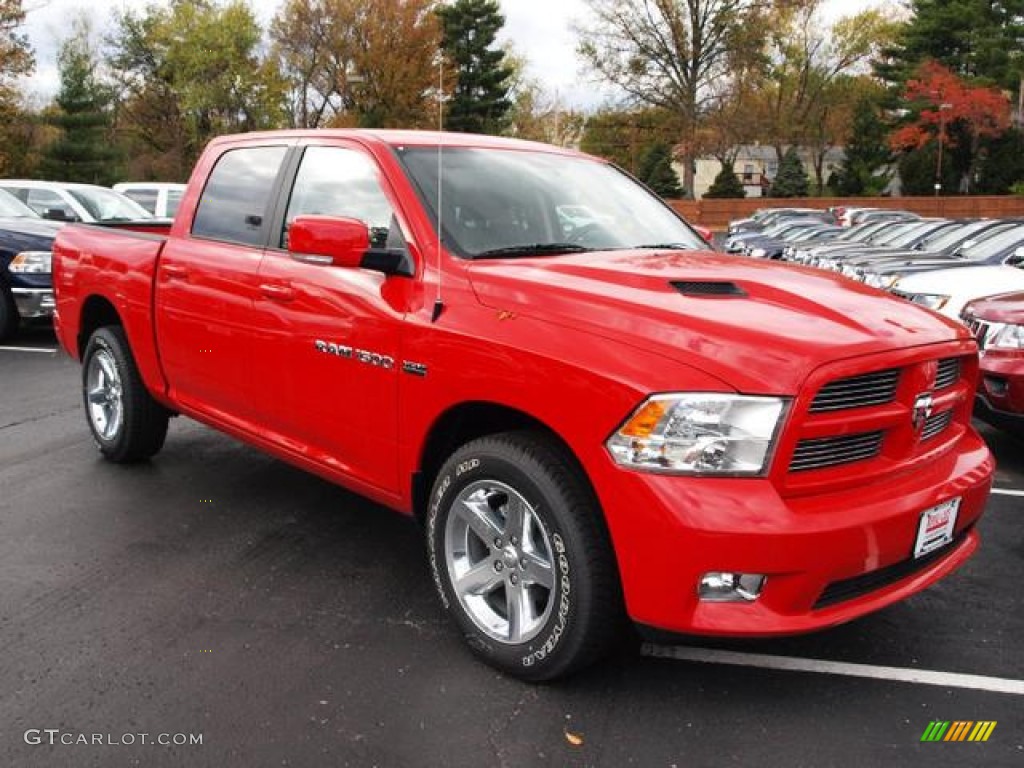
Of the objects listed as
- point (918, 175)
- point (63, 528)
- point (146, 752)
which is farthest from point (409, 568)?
point (918, 175)

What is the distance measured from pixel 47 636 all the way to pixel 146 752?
983 millimetres

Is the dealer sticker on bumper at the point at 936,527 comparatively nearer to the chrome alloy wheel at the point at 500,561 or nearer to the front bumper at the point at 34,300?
the chrome alloy wheel at the point at 500,561

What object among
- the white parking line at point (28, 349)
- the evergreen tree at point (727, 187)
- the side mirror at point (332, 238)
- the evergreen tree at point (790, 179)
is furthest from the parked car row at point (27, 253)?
the evergreen tree at point (790, 179)

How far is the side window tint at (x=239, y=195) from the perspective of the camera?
14.5ft

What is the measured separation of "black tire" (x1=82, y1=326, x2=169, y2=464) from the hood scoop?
11.5 ft

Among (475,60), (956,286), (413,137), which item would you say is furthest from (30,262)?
(475,60)

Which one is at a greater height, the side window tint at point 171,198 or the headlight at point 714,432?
the side window tint at point 171,198

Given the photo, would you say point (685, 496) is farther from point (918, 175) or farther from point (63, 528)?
point (918, 175)

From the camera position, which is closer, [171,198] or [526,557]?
[526,557]

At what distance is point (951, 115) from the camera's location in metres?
48.2

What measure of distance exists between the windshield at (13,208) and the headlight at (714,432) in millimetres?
10737

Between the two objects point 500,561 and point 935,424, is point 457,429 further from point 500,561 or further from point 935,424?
point 935,424

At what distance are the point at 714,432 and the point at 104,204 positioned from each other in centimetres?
1289

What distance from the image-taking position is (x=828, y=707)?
3.03m
